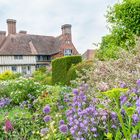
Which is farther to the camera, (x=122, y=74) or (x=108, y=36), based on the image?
(x=108, y=36)

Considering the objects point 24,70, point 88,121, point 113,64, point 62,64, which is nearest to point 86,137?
point 88,121

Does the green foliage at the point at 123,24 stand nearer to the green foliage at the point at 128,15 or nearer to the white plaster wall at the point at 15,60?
the green foliage at the point at 128,15

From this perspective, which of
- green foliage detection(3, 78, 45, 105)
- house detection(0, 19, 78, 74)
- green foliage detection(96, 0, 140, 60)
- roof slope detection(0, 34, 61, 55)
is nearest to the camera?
green foliage detection(3, 78, 45, 105)

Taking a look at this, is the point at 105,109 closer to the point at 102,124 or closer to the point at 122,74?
the point at 102,124

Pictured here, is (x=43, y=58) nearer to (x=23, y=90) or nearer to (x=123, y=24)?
(x=123, y=24)

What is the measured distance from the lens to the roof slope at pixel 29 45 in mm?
42894

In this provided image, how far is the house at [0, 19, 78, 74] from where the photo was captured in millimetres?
42750

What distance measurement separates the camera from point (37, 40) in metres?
47.2

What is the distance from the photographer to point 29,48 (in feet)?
148

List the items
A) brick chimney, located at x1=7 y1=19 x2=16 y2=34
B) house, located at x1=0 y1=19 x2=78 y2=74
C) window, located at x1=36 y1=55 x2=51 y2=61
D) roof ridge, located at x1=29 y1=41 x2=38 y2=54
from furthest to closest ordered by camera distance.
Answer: window, located at x1=36 y1=55 x2=51 y2=61, brick chimney, located at x1=7 y1=19 x2=16 y2=34, roof ridge, located at x1=29 y1=41 x2=38 y2=54, house, located at x1=0 y1=19 x2=78 y2=74

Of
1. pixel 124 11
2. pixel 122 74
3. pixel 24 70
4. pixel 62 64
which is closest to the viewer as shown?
pixel 122 74

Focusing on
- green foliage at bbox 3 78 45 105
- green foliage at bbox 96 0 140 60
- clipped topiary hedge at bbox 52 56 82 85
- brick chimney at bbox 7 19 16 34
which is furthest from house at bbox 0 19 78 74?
green foliage at bbox 3 78 45 105

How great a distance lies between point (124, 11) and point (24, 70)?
3467 cm

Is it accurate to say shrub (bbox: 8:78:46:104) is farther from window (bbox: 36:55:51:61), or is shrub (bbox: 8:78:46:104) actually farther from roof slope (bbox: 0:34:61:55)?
window (bbox: 36:55:51:61)
